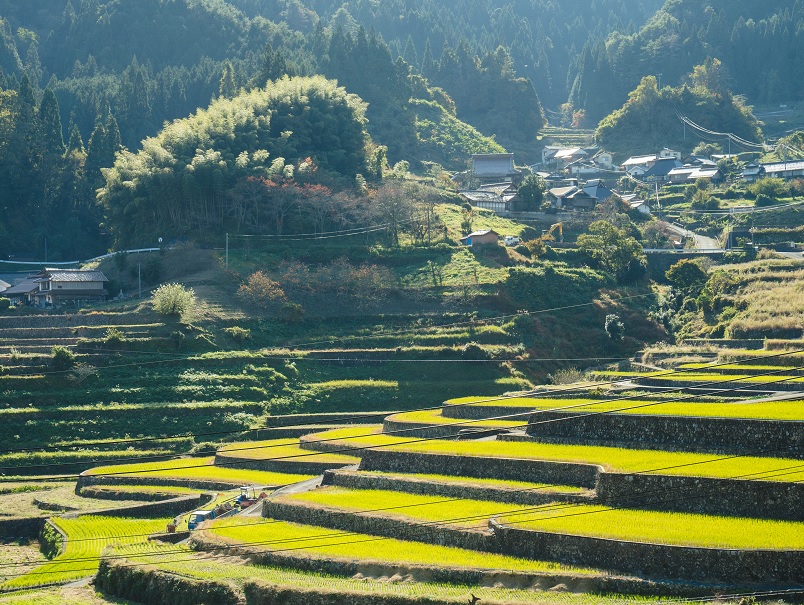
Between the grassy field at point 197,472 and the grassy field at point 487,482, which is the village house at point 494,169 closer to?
the grassy field at point 197,472

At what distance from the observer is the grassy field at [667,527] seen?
22370 millimetres

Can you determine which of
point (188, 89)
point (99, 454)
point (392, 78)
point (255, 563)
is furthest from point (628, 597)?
point (188, 89)

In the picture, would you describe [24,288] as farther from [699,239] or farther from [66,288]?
[699,239]

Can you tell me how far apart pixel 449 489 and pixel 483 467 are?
114 centimetres

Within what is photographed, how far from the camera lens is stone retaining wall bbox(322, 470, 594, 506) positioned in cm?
2719

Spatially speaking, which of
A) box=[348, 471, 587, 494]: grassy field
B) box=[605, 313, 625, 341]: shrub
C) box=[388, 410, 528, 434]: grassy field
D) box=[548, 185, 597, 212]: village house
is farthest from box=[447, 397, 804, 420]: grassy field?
box=[548, 185, 597, 212]: village house

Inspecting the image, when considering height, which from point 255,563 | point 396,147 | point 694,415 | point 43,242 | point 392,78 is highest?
point 392,78

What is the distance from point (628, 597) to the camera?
73.9 feet

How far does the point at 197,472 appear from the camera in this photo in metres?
40.7

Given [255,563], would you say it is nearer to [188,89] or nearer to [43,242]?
[43,242]

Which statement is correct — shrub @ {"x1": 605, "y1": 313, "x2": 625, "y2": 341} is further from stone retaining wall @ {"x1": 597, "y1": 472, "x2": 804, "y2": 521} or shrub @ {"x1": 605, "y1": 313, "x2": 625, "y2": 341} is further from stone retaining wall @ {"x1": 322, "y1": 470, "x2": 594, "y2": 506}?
stone retaining wall @ {"x1": 597, "y1": 472, "x2": 804, "y2": 521}

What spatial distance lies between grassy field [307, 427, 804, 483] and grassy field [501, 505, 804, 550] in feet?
3.48

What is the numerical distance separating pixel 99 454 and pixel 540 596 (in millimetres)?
26059

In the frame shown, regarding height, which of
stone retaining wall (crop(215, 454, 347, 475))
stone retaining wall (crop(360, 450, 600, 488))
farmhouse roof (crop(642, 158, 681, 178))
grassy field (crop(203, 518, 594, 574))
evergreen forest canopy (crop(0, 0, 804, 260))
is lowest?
grassy field (crop(203, 518, 594, 574))
